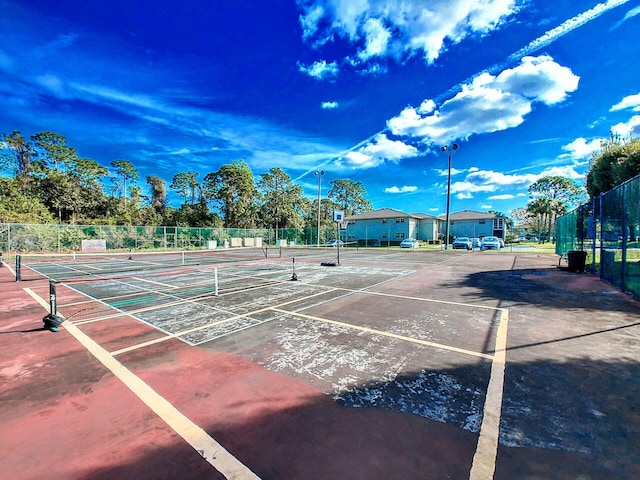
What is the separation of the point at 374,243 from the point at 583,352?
151 ft

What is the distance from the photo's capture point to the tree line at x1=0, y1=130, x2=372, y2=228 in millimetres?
32969

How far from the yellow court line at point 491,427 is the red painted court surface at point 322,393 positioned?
2cm

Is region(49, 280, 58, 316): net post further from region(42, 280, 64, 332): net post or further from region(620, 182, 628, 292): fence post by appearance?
region(620, 182, 628, 292): fence post

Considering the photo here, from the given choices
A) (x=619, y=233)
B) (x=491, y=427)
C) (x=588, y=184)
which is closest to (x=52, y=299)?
(x=491, y=427)

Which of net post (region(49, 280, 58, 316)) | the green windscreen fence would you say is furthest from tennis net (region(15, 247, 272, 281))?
the green windscreen fence

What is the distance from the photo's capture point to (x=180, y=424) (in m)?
2.63

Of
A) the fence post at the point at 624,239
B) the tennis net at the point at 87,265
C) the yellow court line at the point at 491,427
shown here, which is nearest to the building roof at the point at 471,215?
the tennis net at the point at 87,265

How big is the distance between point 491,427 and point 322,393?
5.35ft

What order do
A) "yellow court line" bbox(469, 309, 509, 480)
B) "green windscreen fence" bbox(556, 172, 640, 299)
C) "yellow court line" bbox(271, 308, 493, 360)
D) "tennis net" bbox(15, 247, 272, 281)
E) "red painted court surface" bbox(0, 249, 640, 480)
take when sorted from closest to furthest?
1. "yellow court line" bbox(469, 309, 509, 480)
2. "red painted court surface" bbox(0, 249, 640, 480)
3. "yellow court line" bbox(271, 308, 493, 360)
4. "green windscreen fence" bbox(556, 172, 640, 299)
5. "tennis net" bbox(15, 247, 272, 281)

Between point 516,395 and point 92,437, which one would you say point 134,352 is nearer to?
point 92,437

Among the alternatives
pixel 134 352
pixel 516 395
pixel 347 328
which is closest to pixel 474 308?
pixel 347 328

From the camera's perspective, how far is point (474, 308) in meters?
6.65

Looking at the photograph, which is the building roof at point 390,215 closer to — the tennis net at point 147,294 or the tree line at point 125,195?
the tree line at point 125,195

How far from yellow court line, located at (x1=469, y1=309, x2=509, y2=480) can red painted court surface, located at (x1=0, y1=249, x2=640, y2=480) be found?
2 cm
